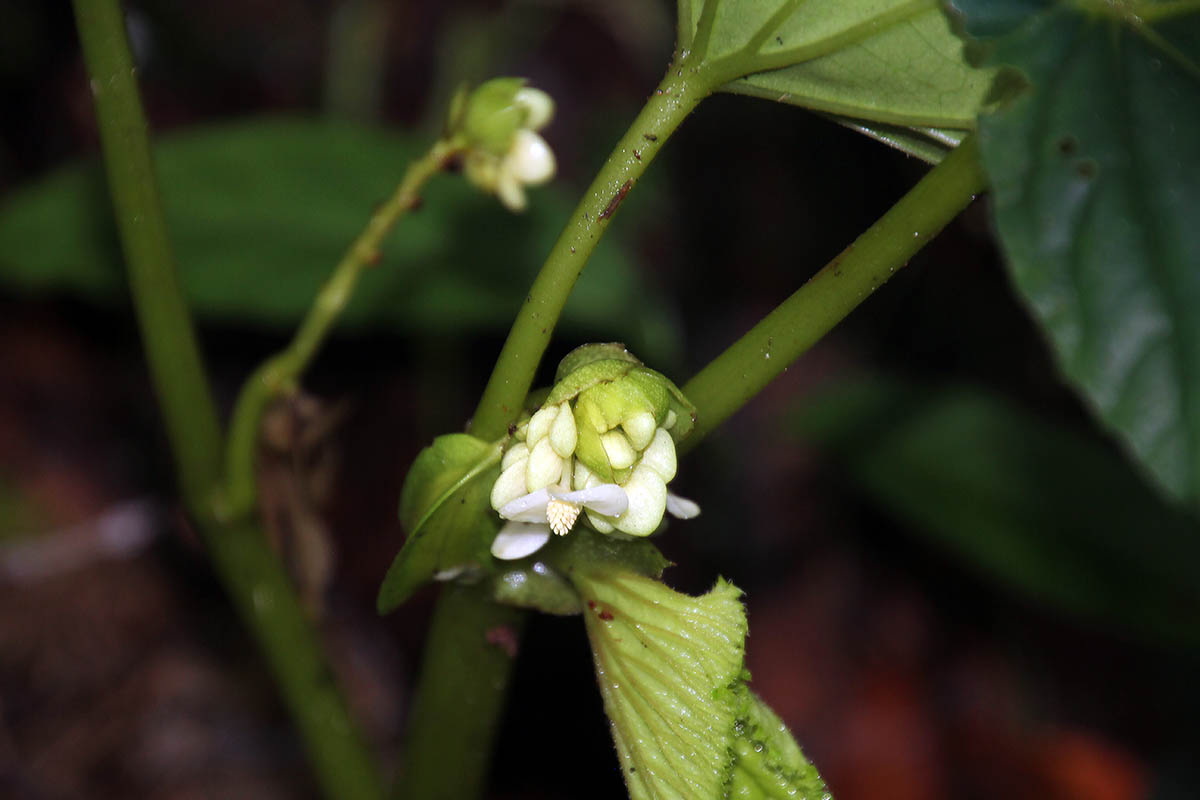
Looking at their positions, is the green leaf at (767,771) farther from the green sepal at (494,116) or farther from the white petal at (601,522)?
the green sepal at (494,116)

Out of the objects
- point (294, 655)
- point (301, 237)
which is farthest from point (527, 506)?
point (301, 237)

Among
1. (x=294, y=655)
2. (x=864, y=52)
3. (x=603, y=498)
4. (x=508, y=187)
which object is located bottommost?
(x=603, y=498)

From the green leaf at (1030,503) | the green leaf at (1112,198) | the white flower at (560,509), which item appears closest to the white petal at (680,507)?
the white flower at (560,509)

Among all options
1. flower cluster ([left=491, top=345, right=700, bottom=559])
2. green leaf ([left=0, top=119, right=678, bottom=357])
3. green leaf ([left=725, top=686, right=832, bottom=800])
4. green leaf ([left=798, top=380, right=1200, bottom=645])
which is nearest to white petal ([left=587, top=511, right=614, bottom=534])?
flower cluster ([left=491, top=345, right=700, bottom=559])

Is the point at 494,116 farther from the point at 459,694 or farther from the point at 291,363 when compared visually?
the point at 459,694

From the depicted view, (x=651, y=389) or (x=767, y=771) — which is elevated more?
(x=651, y=389)

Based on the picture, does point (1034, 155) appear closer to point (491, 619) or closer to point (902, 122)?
point (902, 122)
